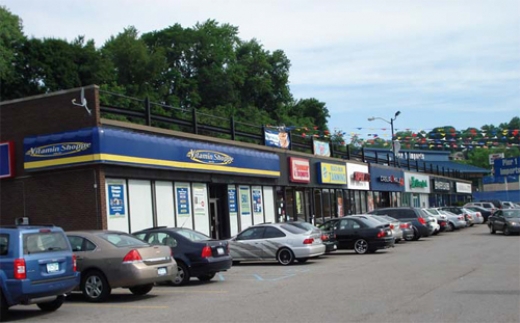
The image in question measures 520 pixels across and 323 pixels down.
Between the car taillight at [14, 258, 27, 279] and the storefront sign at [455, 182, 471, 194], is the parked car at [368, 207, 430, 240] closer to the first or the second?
the car taillight at [14, 258, 27, 279]

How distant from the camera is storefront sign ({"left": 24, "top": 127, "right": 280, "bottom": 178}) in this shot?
809 inches

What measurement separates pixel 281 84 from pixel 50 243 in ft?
247

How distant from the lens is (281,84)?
85.7 m

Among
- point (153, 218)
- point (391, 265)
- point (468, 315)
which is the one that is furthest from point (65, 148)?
point (468, 315)

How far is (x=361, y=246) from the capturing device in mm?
24156

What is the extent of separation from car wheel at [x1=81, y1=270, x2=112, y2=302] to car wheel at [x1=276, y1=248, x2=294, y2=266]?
835 centimetres

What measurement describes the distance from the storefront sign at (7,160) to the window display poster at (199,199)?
724 centimetres

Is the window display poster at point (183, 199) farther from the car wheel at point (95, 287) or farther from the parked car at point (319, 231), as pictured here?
the car wheel at point (95, 287)

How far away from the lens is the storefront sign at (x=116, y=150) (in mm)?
20547

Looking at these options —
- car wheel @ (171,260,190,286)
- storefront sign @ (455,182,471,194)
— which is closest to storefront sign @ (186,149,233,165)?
car wheel @ (171,260,190,286)

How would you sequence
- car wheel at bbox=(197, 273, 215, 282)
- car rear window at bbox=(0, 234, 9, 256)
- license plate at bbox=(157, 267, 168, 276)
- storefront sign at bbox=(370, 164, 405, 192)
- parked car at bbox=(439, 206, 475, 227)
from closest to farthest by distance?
car rear window at bbox=(0, 234, 9, 256) → license plate at bbox=(157, 267, 168, 276) → car wheel at bbox=(197, 273, 215, 282) → parked car at bbox=(439, 206, 475, 227) → storefront sign at bbox=(370, 164, 405, 192)

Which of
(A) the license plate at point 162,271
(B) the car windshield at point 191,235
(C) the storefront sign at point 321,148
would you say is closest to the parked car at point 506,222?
(C) the storefront sign at point 321,148

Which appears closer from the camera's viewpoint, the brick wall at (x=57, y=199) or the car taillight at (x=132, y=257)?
the car taillight at (x=132, y=257)

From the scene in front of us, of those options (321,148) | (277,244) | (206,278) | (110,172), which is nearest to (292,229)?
(277,244)
